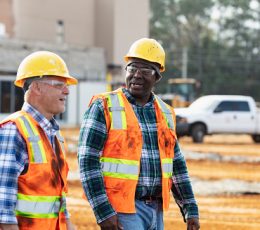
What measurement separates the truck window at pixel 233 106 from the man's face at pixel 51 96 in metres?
25.4

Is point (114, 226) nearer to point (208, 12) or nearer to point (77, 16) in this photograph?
point (77, 16)

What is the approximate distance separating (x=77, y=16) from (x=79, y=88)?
1298 cm

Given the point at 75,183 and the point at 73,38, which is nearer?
the point at 75,183

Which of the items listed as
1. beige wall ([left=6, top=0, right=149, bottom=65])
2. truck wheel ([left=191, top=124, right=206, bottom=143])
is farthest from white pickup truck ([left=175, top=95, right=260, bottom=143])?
beige wall ([left=6, top=0, right=149, bottom=65])

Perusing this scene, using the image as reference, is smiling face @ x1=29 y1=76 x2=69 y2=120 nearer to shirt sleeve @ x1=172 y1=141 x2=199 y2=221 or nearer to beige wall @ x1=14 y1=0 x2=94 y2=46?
shirt sleeve @ x1=172 y1=141 x2=199 y2=221

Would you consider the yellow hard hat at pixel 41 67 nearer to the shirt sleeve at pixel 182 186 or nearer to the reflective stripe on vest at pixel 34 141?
the reflective stripe on vest at pixel 34 141

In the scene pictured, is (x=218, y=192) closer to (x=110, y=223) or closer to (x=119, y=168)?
(x=119, y=168)

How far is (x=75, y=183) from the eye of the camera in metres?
15.8

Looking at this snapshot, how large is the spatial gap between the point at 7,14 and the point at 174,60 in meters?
27.1

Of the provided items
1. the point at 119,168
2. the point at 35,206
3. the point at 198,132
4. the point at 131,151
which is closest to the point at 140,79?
the point at 131,151

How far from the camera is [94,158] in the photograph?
15.1 ft

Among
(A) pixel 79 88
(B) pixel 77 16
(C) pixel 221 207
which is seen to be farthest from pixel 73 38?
(C) pixel 221 207

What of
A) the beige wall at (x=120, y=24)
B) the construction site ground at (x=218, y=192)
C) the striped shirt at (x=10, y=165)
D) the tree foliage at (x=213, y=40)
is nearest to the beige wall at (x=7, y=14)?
the beige wall at (x=120, y=24)

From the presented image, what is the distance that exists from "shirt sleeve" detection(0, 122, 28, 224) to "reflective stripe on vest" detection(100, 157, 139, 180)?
2.75 feet
